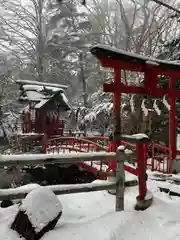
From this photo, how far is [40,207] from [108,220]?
99cm

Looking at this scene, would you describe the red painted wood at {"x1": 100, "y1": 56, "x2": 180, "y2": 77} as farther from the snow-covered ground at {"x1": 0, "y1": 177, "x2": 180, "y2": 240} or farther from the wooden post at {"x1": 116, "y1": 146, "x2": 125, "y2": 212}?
the snow-covered ground at {"x1": 0, "y1": 177, "x2": 180, "y2": 240}

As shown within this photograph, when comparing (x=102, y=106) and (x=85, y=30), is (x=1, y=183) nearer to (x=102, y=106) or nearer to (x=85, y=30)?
(x=102, y=106)

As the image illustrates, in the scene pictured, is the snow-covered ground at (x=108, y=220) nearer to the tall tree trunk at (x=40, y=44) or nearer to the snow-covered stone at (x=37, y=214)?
the snow-covered stone at (x=37, y=214)

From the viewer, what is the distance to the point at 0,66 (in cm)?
3127

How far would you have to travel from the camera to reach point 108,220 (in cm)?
378

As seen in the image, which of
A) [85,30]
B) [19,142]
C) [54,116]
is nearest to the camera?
[19,142]

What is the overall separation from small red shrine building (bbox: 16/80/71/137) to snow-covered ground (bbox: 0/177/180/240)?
13960 millimetres

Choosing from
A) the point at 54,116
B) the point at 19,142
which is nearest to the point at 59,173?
the point at 19,142

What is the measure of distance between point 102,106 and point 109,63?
11364 mm

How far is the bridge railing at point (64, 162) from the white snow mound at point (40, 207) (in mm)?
209

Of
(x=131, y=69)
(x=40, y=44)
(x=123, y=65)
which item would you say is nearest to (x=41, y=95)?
(x=40, y=44)

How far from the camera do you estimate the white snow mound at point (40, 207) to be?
3.30 m

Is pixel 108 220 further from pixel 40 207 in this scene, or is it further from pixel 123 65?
pixel 123 65

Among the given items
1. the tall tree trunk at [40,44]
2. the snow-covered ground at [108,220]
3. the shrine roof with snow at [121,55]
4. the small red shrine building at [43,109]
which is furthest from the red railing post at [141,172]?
the tall tree trunk at [40,44]
